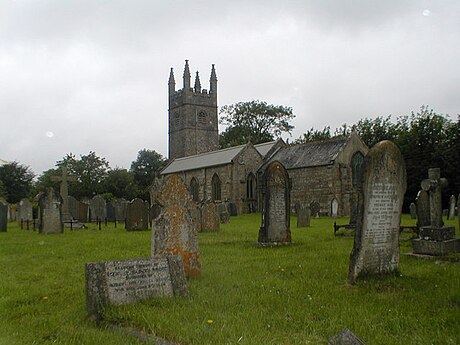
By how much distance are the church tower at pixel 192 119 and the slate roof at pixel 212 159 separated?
10.3 meters

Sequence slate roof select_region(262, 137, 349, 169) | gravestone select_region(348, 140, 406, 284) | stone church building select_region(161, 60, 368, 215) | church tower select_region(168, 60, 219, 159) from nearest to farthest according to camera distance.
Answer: gravestone select_region(348, 140, 406, 284) → stone church building select_region(161, 60, 368, 215) → slate roof select_region(262, 137, 349, 169) → church tower select_region(168, 60, 219, 159)

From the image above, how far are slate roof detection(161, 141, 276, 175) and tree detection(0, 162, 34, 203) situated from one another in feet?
52.8

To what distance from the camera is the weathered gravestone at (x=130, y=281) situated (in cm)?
534

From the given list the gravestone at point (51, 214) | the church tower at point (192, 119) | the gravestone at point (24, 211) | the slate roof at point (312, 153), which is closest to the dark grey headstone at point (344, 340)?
the gravestone at point (51, 214)

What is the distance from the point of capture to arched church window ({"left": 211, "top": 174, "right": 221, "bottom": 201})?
1721 inches

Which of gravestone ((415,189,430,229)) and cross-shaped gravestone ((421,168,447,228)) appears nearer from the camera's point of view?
cross-shaped gravestone ((421,168,447,228))

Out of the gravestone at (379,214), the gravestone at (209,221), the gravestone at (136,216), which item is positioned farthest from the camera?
the gravestone at (136,216)

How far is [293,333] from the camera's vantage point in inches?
181

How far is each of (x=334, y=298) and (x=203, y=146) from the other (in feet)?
191

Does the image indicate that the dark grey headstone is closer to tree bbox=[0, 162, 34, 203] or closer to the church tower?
tree bbox=[0, 162, 34, 203]

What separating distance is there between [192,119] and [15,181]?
79.4 ft

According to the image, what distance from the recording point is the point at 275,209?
1242 cm

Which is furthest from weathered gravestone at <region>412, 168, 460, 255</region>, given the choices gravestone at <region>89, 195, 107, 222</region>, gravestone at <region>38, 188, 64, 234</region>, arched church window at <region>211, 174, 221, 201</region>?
arched church window at <region>211, 174, 221, 201</region>

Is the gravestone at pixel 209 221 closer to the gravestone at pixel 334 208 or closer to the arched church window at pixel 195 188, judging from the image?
the gravestone at pixel 334 208
